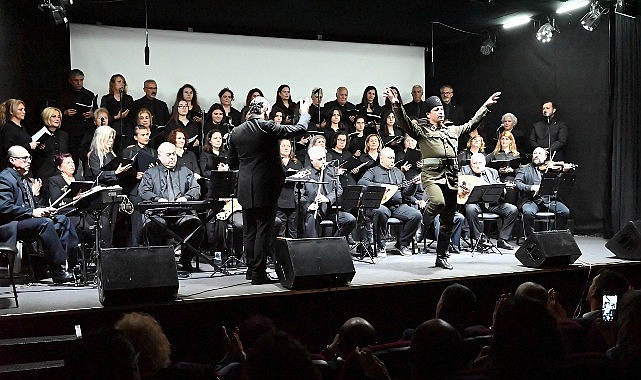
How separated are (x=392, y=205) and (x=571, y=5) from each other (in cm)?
457

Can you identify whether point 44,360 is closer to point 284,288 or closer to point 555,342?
point 284,288

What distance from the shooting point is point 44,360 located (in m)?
5.05

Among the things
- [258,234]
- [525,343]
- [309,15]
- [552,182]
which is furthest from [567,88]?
[525,343]

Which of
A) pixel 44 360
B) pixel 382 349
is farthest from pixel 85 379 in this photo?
pixel 44 360

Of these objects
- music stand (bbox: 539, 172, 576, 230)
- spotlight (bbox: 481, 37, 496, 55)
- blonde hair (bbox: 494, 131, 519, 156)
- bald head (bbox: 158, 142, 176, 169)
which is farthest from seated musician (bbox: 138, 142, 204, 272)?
spotlight (bbox: 481, 37, 496, 55)

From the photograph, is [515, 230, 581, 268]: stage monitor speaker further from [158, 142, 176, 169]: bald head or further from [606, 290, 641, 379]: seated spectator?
[606, 290, 641, 379]: seated spectator

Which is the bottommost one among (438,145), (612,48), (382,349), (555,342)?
(382,349)

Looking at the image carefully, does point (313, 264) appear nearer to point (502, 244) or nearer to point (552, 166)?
point (502, 244)

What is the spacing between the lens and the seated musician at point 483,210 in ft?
31.6

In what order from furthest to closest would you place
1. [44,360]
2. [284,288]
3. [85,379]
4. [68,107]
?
1. [68,107]
2. [284,288]
3. [44,360]
4. [85,379]

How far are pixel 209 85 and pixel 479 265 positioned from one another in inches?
239

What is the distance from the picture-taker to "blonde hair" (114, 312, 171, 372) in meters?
3.05

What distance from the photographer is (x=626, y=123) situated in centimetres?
1049

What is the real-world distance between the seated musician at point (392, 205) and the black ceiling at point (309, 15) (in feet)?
8.77
